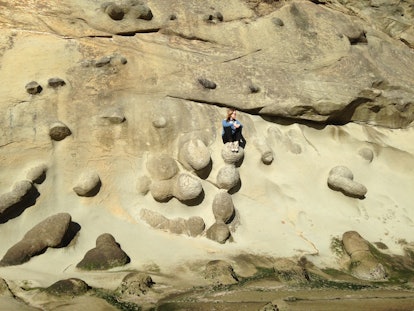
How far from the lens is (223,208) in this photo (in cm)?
613

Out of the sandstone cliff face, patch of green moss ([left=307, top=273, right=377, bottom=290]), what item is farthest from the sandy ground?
patch of green moss ([left=307, top=273, right=377, bottom=290])

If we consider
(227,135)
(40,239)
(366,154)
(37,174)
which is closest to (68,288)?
(40,239)

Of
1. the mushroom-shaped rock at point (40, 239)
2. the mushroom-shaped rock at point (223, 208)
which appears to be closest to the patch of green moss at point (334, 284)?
the mushroom-shaped rock at point (223, 208)

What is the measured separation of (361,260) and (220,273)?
1.79 metres

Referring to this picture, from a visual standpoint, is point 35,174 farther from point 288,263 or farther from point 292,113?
point 292,113

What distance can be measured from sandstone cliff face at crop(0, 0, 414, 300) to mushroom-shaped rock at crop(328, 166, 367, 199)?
83 mm

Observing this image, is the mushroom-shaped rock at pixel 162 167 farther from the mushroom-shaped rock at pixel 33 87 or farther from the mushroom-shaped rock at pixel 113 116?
the mushroom-shaped rock at pixel 33 87

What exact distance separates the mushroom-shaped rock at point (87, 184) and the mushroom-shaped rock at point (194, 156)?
1154mm

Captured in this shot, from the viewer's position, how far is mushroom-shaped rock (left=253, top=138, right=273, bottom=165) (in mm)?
6797

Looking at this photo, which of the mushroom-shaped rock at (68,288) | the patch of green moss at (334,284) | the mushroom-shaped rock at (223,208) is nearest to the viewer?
the mushroom-shaped rock at (68,288)

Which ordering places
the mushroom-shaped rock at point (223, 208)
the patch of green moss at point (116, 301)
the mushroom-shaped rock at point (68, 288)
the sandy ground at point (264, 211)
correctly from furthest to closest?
the mushroom-shaped rock at point (223, 208), the sandy ground at point (264, 211), the mushroom-shaped rock at point (68, 288), the patch of green moss at point (116, 301)

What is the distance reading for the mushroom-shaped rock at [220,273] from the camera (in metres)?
5.01

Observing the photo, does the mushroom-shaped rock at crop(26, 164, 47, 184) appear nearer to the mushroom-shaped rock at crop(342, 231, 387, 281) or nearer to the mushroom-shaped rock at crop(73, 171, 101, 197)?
the mushroom-shaped rock at crop(73, 171, 101, 197)

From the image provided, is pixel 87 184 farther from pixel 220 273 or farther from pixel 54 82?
pixel 220 273
